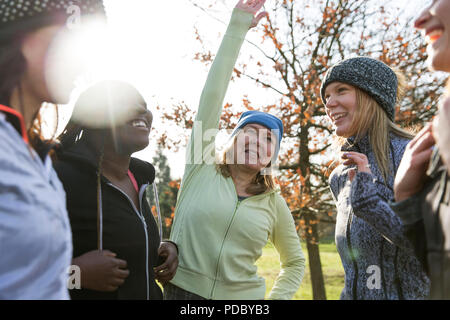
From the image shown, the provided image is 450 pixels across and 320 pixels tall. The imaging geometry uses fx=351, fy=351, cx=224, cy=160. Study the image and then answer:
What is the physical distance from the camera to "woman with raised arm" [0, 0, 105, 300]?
0.98 m

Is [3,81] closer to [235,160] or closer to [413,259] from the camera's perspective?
[235,160]

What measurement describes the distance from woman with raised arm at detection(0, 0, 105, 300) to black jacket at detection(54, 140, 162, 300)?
0.63 metres

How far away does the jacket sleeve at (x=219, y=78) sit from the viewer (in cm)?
238

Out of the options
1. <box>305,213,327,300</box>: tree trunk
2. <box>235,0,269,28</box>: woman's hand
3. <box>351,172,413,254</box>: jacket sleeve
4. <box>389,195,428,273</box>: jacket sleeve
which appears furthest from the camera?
<box>305,213,327,300</box>: tree trunk

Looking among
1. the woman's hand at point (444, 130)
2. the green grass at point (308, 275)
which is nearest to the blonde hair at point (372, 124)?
the woman's hand at point (444, 130)

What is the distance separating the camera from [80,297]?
1775 mm

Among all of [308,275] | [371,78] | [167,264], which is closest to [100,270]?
[167,264]

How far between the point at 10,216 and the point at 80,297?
979mm

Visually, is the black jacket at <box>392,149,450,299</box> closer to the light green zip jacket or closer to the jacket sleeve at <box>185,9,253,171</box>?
the light green zip jacket

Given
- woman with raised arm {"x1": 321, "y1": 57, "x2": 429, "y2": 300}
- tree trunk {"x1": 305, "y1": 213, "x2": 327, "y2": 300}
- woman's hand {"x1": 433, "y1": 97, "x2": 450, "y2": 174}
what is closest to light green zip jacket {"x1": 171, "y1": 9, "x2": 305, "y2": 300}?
woman with raised arm {"x1": 321, "y1": 57, "x2": 429, "y2": 300}

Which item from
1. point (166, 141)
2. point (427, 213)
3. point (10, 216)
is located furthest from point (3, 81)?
point (166, 141)

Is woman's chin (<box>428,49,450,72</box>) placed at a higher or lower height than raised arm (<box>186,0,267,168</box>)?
lower

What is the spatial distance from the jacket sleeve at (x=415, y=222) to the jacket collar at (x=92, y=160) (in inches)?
60.8

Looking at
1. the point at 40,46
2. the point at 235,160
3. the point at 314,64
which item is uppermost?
the point at 314,64
